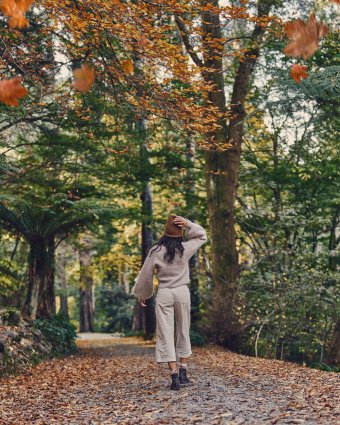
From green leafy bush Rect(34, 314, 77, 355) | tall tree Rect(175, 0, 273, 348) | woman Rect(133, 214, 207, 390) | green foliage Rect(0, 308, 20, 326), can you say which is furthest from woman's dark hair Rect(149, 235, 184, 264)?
green leafy bush Rect(34, 314, 77, 355)

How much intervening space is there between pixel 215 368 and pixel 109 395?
262cm

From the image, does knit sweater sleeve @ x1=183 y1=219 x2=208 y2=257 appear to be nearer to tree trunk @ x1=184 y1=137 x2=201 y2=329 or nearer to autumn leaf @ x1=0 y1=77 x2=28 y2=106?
autumn leaf @ x1=0 y1=77 x2=28 y2=106

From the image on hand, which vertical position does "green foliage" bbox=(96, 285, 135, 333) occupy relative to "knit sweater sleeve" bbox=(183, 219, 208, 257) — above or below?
below

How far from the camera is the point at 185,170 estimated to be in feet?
56.3

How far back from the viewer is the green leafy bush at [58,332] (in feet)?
46.4

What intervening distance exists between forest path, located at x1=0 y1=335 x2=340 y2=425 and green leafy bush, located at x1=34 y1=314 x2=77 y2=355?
351 cm

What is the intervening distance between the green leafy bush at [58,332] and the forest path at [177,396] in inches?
138

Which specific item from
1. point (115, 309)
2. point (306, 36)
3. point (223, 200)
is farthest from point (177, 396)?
point (115, 309)

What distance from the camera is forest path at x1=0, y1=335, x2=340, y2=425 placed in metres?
5.48

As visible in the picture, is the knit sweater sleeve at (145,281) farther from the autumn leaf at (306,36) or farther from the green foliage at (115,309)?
the green foliage at (115,309)

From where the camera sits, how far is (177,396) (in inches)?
263

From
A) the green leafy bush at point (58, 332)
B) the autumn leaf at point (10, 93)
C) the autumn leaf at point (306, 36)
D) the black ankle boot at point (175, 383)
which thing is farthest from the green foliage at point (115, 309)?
the autumn leaf at point (306, 36)

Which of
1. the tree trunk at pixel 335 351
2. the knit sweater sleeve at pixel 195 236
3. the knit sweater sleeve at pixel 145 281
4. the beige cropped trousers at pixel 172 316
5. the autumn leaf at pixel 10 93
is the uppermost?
the autumn leaf at pixel 10 93

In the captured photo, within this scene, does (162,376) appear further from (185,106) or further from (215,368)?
(185,106)
